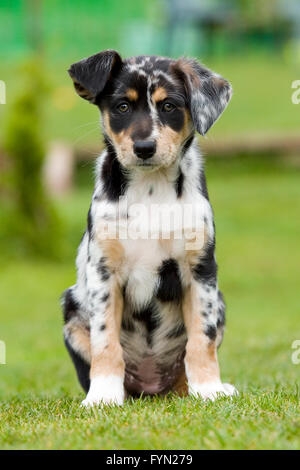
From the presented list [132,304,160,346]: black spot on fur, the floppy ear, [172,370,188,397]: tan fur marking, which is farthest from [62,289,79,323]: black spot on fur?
the floppy ear

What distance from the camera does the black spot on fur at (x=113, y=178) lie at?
5.25 m

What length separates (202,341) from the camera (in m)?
5.18

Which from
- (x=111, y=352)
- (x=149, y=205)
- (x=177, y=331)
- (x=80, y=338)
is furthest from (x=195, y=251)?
(x=80, y=338)

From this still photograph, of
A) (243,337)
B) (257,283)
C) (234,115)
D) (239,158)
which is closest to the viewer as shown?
(243,337)

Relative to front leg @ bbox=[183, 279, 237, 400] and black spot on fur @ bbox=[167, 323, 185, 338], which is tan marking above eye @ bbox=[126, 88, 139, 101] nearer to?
front leg @ bbox=[183, 279, 237, 400]

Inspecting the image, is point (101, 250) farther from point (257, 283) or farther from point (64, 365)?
point (257, 283)

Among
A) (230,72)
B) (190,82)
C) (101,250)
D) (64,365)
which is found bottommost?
(64,365)

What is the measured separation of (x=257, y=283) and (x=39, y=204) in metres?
4.03

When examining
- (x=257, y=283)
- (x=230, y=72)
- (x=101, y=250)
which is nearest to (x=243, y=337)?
(x=257, y=283)

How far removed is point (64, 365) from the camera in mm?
9305

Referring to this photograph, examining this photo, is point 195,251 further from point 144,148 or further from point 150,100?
point 150,100

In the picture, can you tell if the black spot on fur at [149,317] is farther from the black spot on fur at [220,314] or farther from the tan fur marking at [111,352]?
the black spot on fur at [220,314]

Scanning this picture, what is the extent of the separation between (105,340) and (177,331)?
549 millimetres

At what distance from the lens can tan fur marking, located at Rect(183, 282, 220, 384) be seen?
5.15m
